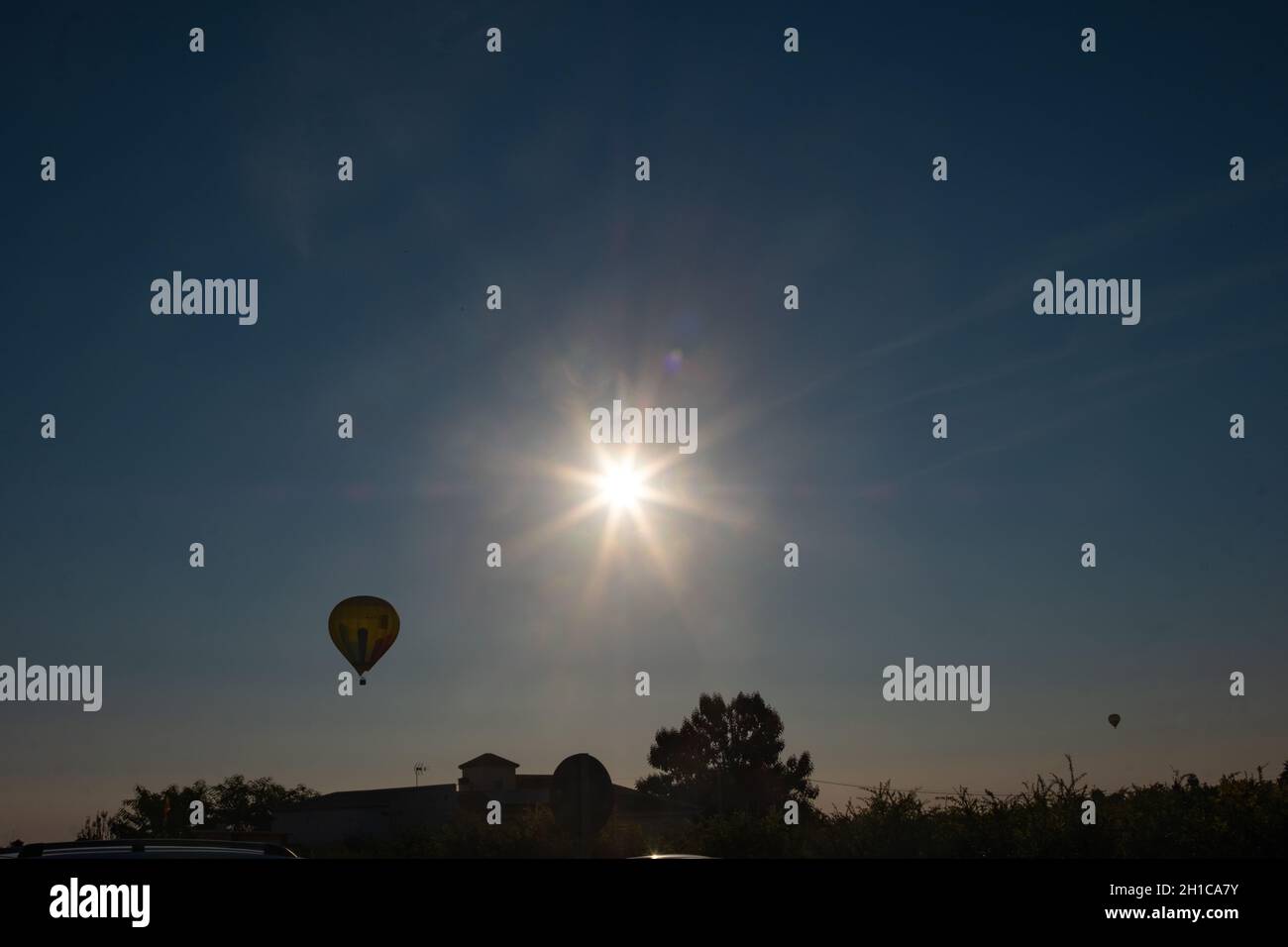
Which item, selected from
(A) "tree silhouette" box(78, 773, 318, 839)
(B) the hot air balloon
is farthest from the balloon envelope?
(A) "tree silhouette" box(78, 773, 318, 839)

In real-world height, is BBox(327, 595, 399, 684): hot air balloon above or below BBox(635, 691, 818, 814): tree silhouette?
above

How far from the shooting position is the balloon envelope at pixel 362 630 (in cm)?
4150

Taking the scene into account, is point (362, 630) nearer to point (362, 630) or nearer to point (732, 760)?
point (362, 630)

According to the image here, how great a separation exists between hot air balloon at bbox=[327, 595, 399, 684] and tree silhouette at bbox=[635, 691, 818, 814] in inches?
→ 2113

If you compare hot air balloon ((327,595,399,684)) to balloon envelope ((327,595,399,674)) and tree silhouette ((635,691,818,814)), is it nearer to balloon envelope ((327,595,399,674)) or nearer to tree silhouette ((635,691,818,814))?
balloon envelope ((327,595,399,674))

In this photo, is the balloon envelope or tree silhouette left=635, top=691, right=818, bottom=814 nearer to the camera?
the balloon envelope

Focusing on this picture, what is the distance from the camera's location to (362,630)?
4159 cm

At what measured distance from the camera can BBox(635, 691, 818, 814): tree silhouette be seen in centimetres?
9275

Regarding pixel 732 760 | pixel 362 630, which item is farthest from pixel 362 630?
pixel 732 760
